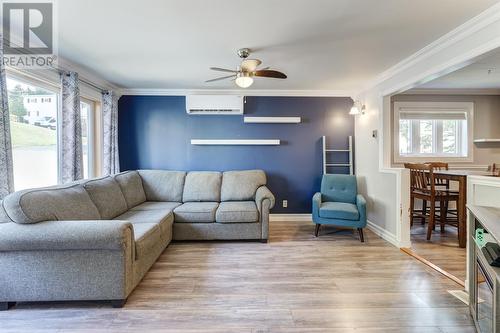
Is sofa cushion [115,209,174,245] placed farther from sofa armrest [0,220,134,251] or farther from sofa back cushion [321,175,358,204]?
sofa back cushion [321,175,358,204]

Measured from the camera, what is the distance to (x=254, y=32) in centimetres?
232

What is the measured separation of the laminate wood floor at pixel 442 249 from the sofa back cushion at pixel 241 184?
2280 mm

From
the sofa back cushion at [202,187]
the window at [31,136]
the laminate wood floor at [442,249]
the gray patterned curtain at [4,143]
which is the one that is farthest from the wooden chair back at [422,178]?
the window at [31,136]

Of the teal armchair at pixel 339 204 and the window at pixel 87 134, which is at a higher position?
the window at pixel 87 134

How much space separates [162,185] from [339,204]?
2764mm

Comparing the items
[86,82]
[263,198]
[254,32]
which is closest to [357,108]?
[263,198]

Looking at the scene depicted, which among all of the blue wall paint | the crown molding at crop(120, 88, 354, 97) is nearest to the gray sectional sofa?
the blue wall paint

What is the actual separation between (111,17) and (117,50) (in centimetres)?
75

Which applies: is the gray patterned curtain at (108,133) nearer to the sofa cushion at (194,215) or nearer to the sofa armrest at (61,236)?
the sofa cushion at (194,215)

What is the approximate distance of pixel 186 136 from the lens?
14.6 ft

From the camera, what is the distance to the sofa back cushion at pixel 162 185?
13.1ft

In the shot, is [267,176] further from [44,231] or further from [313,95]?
[44,231]

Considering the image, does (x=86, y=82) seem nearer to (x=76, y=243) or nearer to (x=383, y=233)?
Result: (x=76, y=243)

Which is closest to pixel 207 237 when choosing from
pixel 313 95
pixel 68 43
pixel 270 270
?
pixel 270 270
